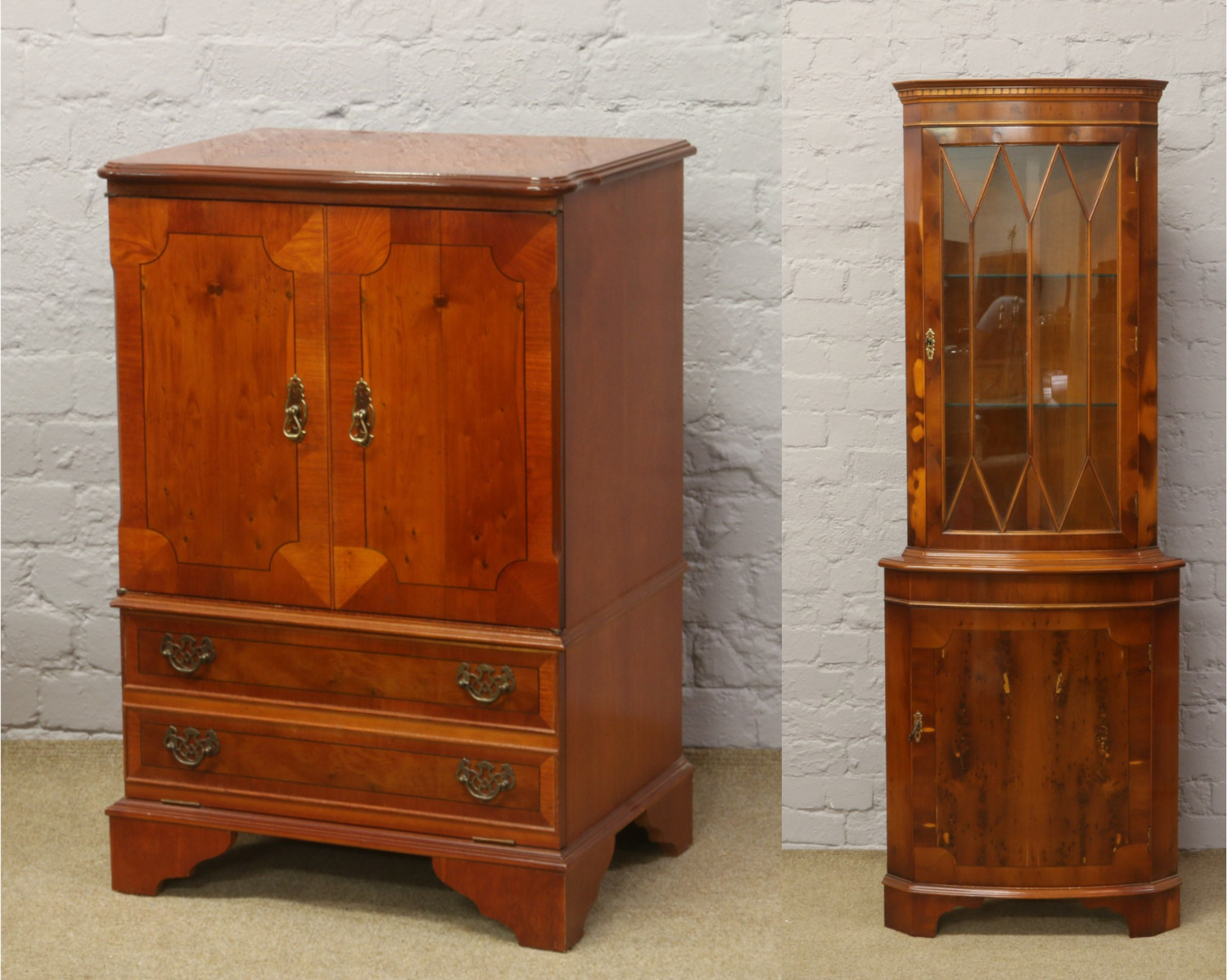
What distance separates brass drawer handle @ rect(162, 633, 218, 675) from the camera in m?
3.13

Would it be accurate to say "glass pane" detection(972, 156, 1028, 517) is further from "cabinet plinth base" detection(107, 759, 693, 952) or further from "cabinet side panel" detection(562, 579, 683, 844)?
"cabinet plinth base" detection(107, 759, 693, 952)

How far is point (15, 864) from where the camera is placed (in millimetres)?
3338

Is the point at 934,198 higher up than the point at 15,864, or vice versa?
the point at 934,198

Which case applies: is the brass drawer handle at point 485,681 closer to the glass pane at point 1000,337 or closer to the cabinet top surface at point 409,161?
the cabinet top surface at point 409,161

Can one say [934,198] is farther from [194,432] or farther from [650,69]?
[194,432]

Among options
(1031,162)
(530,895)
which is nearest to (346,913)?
(530,895)

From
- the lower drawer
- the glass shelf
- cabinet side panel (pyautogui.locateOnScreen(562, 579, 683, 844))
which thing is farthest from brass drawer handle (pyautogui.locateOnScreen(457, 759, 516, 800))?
the glass shelf

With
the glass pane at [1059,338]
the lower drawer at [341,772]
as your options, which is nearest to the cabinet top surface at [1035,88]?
the glass pane at [1059,338]

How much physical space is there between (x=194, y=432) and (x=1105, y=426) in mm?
1695

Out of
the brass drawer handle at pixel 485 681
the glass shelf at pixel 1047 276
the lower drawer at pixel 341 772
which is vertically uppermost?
the glass shelf at pixel 1047 276

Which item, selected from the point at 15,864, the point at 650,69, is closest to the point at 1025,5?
the point at 650,69

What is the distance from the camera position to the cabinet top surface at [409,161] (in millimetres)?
2820

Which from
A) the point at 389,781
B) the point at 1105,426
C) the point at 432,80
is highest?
the point at 432,80

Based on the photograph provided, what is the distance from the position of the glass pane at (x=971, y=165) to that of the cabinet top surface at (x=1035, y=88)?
0.09 m
